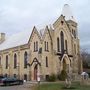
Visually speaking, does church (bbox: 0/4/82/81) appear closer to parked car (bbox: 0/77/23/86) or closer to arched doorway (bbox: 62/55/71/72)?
arched doorway (bbox: 62/55/71/72)

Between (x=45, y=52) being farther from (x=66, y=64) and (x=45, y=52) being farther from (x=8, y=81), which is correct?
Answer: (x=8, y=81)

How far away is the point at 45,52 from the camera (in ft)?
204

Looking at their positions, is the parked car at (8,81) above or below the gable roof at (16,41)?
below

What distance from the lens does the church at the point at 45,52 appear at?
6228 cm

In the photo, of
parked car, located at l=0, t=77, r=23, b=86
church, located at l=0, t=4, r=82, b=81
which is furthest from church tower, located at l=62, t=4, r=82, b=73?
parked car, located at l=0, t=77, r=23, b=86

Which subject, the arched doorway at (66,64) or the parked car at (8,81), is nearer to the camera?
the parked car at (8,81)

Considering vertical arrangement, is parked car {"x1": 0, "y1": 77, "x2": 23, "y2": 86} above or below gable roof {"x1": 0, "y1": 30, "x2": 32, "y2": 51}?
below

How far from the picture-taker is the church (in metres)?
62.3

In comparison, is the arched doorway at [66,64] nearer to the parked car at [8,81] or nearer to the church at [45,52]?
the church at [45,52]

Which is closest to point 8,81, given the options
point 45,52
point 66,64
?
point 45,52

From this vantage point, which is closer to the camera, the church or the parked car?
the parked car

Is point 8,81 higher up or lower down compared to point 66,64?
lower down

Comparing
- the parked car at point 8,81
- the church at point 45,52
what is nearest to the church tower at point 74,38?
the church at point 45,52

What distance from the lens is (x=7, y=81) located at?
48.1 m
